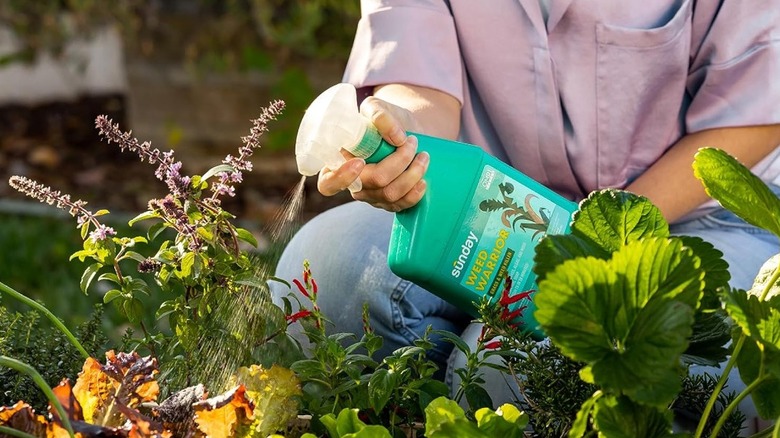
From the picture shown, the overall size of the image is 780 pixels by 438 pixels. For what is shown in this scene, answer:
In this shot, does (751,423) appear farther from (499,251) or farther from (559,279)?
(559,279)

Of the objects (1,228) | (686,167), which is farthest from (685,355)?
(1,228)

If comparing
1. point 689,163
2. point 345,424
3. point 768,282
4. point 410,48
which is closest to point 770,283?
point 768,282

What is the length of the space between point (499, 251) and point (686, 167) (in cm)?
44

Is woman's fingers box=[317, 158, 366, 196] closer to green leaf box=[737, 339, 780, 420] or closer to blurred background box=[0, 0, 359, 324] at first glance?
green leaf box=[737, 339, 780, 420]

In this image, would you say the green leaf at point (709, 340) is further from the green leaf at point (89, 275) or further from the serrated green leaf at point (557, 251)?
the green leaf at point (89, 275)

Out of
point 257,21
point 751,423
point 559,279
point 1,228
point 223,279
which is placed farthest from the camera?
point 257,21

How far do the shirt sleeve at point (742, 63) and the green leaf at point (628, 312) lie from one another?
2.62 ft

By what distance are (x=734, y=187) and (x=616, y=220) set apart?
95mm

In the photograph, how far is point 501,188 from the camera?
1215mm

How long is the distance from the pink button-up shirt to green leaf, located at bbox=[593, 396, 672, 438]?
0.81 metres

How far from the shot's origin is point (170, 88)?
4.04 metres

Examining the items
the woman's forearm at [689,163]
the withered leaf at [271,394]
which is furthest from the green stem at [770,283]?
the woman's forearm at [689,163]

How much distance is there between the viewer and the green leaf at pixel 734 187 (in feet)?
2.79

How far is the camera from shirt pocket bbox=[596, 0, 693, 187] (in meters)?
1.52
